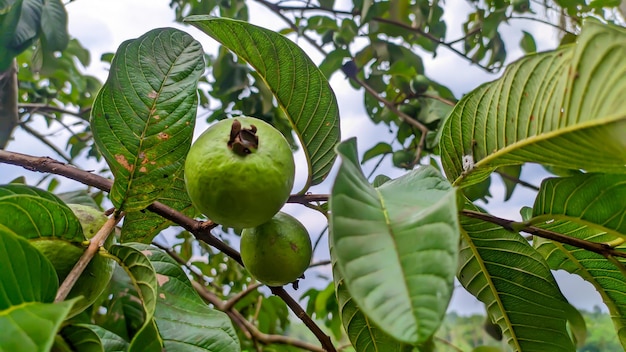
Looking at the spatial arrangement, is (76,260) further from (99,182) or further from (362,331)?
(362,331)

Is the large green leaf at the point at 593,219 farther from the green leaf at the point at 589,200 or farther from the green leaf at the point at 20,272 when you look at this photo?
the green leaf at the point at 20,272

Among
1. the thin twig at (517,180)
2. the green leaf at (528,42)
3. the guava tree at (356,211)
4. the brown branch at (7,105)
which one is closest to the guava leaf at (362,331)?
the guava tree at (356,211)

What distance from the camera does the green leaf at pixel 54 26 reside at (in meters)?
1.65

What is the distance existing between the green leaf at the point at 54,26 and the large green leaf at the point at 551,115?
1.54 metres

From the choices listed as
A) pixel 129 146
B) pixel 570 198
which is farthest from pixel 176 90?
pixel 570 198

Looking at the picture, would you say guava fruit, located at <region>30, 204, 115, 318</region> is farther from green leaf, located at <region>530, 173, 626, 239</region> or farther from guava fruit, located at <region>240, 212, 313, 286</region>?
green leaf, located at <region>530, 173, 626, 239</region>

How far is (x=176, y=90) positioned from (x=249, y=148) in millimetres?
187

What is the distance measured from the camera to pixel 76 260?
0.57 meters

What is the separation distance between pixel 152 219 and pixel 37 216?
0.28 metres

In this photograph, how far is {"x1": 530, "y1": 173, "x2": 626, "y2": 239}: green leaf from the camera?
1.92 feet

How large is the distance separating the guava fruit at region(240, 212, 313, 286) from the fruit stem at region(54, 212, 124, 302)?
0.57 feet

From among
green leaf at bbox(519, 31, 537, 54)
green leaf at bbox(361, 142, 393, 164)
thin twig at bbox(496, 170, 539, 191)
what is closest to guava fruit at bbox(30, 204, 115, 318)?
thin twig at bbox(496, 170, 539, 191)

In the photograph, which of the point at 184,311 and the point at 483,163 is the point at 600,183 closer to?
the point at 483,163

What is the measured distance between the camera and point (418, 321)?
0.31 metres
